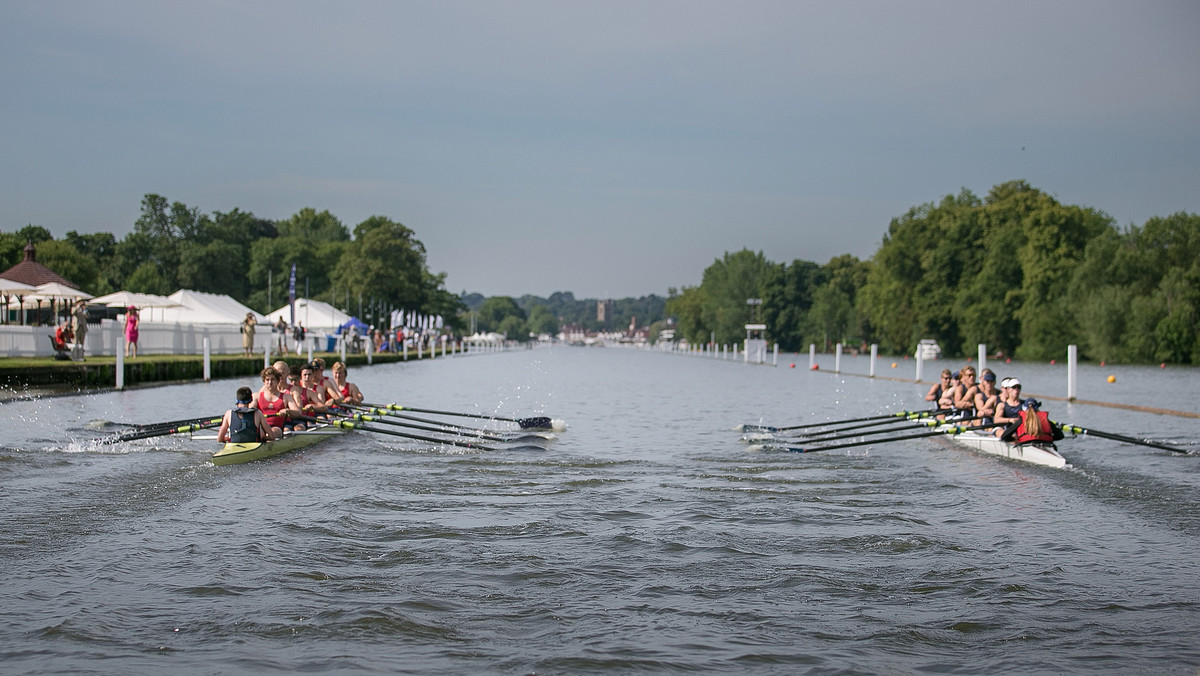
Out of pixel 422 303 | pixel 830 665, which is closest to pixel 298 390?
pixel 830 665

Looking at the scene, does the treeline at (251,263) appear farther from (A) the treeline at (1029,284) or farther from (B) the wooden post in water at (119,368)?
(B) the wooden post in water at (119,368)

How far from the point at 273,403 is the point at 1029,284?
256 ft

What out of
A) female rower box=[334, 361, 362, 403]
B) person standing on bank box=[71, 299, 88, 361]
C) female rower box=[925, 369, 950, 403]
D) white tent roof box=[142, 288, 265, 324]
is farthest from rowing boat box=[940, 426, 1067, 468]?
white tent roof box=[142, 288, 265, 324]

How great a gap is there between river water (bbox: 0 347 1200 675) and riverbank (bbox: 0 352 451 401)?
925cm

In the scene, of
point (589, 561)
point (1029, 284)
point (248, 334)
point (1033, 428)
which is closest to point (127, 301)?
point (248, 334)

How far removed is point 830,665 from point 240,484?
860cm

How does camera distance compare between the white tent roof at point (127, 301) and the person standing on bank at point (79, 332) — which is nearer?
the person standing on bank at point (79, 332)

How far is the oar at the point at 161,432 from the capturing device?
13508 millimetres

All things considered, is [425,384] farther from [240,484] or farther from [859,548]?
[859,548]

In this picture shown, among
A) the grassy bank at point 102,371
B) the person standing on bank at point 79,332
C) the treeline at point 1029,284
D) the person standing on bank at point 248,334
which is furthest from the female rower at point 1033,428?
the treeline at point 1029,284

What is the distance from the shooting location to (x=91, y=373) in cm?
2672

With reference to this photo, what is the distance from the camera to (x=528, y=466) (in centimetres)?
1454

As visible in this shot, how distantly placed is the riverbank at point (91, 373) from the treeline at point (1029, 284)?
185 ft

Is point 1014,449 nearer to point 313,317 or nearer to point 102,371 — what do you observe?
point 102,371
